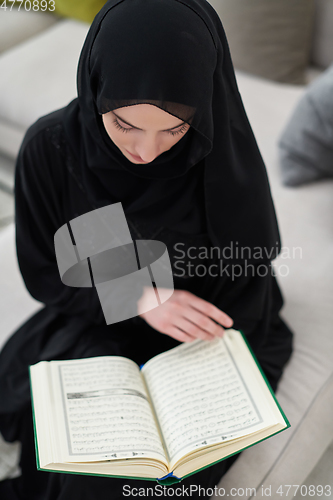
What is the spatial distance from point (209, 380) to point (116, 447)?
8.1 inches

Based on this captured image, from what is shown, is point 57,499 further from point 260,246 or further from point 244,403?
point 260,246

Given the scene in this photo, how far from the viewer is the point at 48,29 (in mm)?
2018

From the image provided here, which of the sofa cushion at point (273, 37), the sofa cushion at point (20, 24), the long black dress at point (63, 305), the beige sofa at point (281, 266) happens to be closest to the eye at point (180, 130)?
the long black dress at point (63, 305)

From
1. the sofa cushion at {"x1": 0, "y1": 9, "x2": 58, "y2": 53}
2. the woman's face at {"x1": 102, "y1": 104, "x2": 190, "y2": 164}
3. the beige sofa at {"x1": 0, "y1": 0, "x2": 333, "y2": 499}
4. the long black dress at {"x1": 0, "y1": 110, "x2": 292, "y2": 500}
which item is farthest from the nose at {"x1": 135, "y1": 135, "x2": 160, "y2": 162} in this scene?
the sofa cushion at {"x1": 0, "y1": 9, "x2": 58, "y2": 53}

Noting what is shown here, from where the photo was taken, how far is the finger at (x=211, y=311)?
0.85 metres

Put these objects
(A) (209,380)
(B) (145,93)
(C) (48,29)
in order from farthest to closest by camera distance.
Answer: (C) (48,29) < (A) (209,380) < (B) (145,93)

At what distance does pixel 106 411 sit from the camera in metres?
0.73

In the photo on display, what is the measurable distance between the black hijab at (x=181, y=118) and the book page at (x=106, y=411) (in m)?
0.29

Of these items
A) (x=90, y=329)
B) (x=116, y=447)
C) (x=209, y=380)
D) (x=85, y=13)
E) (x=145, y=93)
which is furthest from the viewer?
(x=85, y=13)

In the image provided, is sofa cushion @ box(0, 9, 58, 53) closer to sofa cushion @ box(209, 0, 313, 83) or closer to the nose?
sofa cushion @ box(209, 0, 313, 83)

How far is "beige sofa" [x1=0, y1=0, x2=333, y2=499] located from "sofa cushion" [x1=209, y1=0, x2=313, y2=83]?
0.25 ft

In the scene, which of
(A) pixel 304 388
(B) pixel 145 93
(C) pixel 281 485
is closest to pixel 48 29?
(B) pixel 145 93

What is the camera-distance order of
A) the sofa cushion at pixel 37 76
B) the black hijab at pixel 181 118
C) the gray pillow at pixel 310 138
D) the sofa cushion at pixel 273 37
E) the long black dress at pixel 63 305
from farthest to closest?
the sofa cushion at pixel 37 76 → the sofa cushion at pixel 273 37 → the gray pillow at pixel 310 138 → the long black dress at pixel 63 305 → the black hijab at pixel 181 118

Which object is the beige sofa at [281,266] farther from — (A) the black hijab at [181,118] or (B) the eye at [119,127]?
(B) the eye at [119,127]
